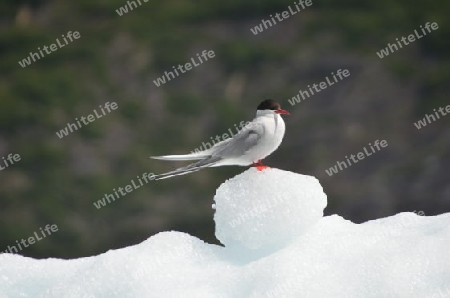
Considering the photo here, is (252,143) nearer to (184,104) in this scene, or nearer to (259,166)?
(259,166)

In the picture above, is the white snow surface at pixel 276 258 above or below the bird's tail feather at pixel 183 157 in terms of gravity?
below

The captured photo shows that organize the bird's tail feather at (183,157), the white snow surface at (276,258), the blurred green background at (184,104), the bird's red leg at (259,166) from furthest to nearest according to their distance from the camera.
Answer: the blurred green background at (184,104) < the bird's red leg at (259,166) < the bird's tail feather at (183,157) < the white snow surface at (276,258)

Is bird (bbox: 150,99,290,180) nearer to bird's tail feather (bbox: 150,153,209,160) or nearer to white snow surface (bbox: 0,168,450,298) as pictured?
bird's tail feather (bbox: 150,153,209,160)

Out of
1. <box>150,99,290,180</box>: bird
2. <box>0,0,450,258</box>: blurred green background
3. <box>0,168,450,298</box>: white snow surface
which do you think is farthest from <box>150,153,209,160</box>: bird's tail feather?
<box>0,0,450,258</box>: blurred green background

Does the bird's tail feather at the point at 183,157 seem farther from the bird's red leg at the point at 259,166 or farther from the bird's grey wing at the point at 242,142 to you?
the bird's red leg at the point at 259,166

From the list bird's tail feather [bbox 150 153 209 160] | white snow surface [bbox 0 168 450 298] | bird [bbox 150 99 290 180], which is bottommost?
white snow surface [bbox 0 168 450 298]

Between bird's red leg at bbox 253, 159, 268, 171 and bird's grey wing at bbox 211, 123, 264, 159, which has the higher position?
bird's grey wing at bbox 211, 123, 264, 159

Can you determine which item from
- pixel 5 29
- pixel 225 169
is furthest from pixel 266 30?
pixel 5 29

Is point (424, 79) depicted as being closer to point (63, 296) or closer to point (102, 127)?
point (102, 127)

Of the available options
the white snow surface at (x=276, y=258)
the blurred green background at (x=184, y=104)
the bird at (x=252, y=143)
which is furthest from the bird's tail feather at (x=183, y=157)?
the blurred green background at (x=184, y=104)
